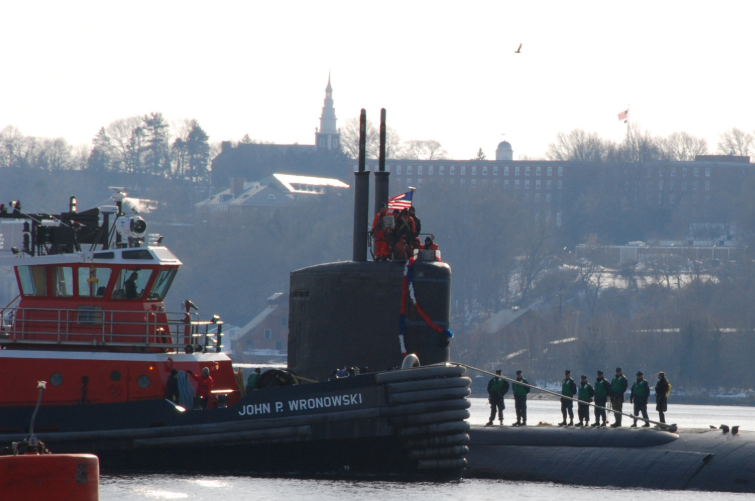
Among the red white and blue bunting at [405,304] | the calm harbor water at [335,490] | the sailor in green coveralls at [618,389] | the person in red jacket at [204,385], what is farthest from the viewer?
the sailor in green coveralls at [618,389]

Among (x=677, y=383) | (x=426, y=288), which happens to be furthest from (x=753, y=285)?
(x=426, y=288)

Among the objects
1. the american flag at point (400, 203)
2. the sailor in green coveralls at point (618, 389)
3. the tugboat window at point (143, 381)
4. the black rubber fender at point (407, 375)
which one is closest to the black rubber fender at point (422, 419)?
the black rubber fender at point (407, 375)

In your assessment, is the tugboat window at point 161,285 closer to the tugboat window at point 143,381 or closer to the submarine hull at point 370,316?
the tugboat window at point 143,381

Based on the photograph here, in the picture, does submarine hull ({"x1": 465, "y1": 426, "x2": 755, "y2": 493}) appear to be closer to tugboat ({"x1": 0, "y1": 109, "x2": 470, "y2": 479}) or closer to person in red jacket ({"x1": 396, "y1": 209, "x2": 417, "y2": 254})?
tugboat ({"x1": 0, "y1": 109, "x2": 470, "y2": 479})

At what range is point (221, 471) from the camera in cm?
2280

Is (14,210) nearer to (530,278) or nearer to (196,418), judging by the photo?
(196,418)

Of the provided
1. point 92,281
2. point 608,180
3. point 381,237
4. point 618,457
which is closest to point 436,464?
point 618,457

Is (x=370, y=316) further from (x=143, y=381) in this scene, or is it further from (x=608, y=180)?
(x=608, y=180)

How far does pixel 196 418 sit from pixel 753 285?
4282 inches

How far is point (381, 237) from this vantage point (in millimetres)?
23969

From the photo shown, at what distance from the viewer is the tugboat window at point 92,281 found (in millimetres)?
24234

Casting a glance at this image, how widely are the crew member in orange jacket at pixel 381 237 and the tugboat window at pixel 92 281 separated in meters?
5.30

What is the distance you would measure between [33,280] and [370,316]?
22.7 ft

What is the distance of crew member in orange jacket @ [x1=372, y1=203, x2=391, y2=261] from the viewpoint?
23.9 metres
